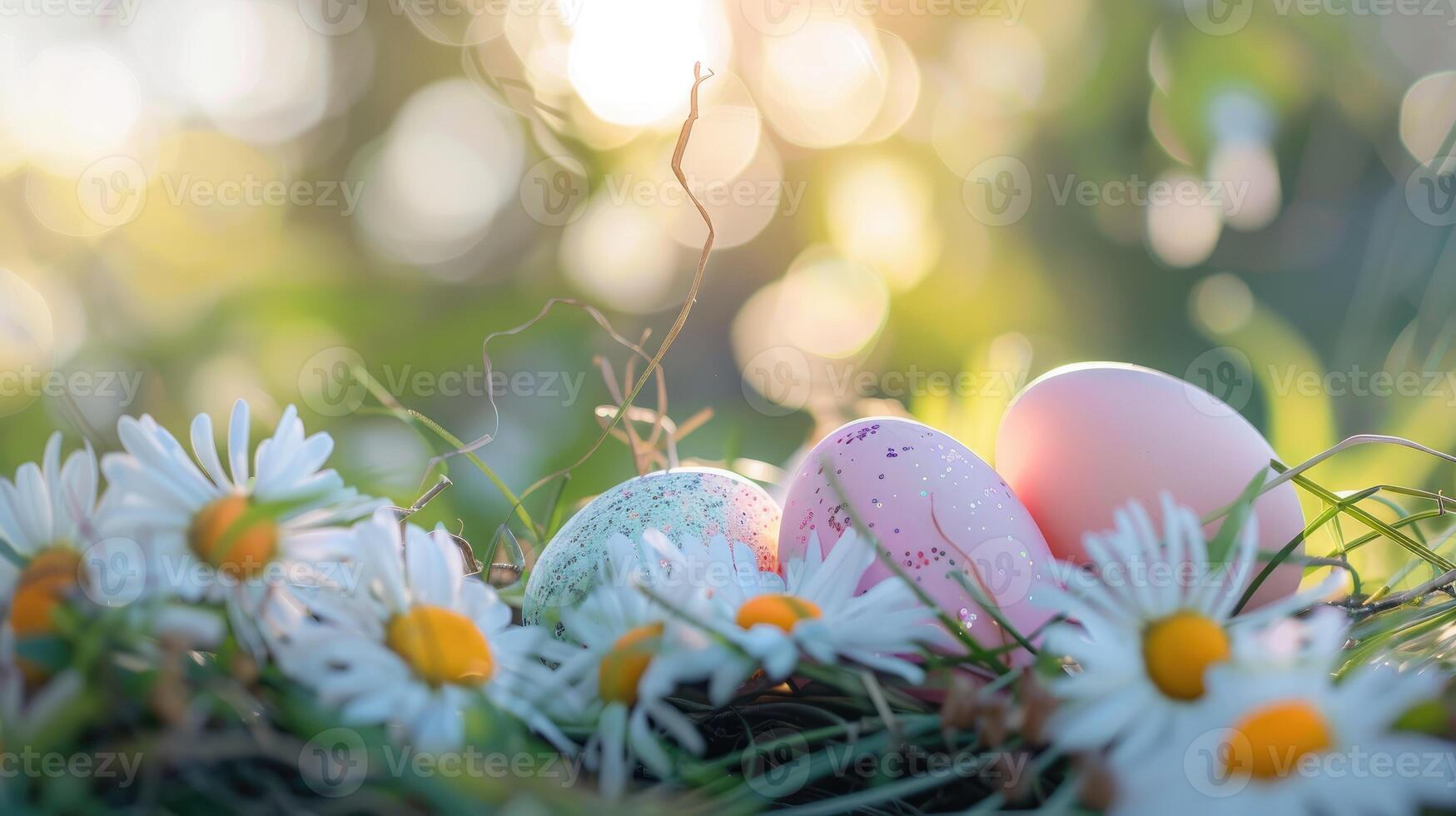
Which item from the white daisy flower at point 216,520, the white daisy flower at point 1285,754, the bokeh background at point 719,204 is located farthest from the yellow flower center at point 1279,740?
the bokeh background at point 719,204

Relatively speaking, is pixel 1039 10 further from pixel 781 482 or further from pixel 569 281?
pixel 781 482

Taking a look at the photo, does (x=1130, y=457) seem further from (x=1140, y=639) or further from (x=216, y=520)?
(x=216, y=520)

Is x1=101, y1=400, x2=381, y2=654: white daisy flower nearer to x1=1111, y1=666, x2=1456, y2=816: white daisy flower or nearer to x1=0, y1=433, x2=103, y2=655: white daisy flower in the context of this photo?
x1=0, y1=433, x2=103, y2=655: white daisy flower

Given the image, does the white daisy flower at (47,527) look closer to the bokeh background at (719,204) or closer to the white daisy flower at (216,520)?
the white daisy flower at (216,520)

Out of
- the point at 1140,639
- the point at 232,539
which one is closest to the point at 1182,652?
the point at 1140,639

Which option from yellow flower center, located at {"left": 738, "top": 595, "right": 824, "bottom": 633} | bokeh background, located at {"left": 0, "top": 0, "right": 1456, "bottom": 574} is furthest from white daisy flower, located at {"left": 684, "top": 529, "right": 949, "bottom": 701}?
bokeh background, located at {"left": 0, "top": 0, "right": 1456, "bottom": 574}

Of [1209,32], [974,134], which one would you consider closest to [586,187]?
[974,134]
